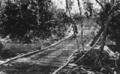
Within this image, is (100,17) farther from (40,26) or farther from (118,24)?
(40,26)

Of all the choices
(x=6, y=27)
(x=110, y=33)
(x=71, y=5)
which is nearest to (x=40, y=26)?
(x=6, y=27)

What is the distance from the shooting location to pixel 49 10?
719 inches

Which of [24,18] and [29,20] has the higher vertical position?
[24,18]

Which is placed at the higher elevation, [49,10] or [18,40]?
[49,10]

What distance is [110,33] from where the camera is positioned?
17.0m

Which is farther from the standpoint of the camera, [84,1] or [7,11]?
[7,11]

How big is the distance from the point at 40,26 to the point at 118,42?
867cm

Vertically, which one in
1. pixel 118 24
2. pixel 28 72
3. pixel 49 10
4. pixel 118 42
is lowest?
pixel 118 42

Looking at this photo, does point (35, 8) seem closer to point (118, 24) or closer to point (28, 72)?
point (118, 24)

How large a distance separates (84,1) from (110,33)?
5.33 metres

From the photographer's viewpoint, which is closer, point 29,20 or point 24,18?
point 24,18

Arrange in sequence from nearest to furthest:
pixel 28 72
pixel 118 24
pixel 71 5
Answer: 1. pixel 28 72
2. pixel 71 5
3. pixel 118 24

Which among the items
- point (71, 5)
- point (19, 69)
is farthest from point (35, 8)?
point (19, 69)

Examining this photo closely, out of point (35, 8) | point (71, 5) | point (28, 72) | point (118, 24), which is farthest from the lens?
point (35, 8)
